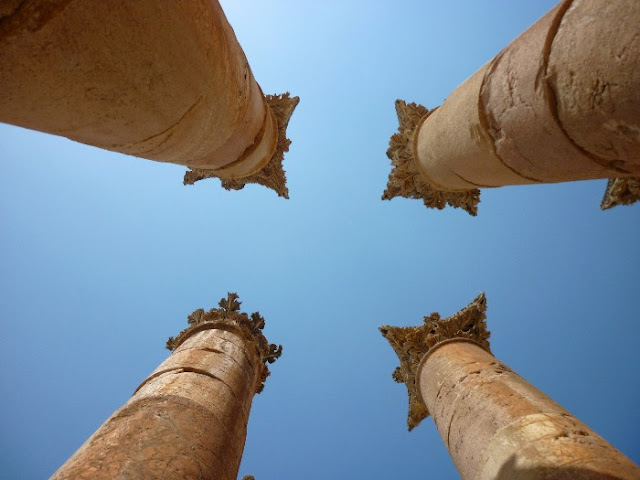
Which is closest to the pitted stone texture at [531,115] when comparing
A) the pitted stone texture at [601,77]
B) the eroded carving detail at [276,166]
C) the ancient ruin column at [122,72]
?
the pitted stone texture at [601,77]

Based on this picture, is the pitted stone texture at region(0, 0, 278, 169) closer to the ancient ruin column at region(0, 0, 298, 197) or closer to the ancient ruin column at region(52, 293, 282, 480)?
the ancient ruin column at region(0, 0, 298, 197)

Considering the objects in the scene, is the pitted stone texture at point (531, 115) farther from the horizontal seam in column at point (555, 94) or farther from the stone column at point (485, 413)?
the stone column at point (485, 413)

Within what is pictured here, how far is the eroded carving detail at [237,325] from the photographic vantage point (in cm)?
766

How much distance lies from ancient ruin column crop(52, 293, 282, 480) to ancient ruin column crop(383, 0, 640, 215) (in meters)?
4.23

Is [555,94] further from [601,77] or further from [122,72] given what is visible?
[122,72]

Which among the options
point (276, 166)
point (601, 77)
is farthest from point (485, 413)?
point (276, 166)

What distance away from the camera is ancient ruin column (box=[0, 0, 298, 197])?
7.09 ft

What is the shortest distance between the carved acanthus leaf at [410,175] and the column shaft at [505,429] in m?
2.93

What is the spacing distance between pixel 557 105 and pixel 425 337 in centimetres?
563

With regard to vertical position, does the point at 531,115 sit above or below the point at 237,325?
below

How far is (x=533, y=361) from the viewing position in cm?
2856

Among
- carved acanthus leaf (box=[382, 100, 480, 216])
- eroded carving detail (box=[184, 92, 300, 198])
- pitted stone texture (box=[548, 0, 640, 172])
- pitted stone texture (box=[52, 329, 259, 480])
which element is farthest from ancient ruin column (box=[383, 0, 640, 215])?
pitted stone texture (box=[52, 329, 259, 480])

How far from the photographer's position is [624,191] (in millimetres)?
6277

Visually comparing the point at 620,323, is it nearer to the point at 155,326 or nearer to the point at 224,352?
the point at 224,352
